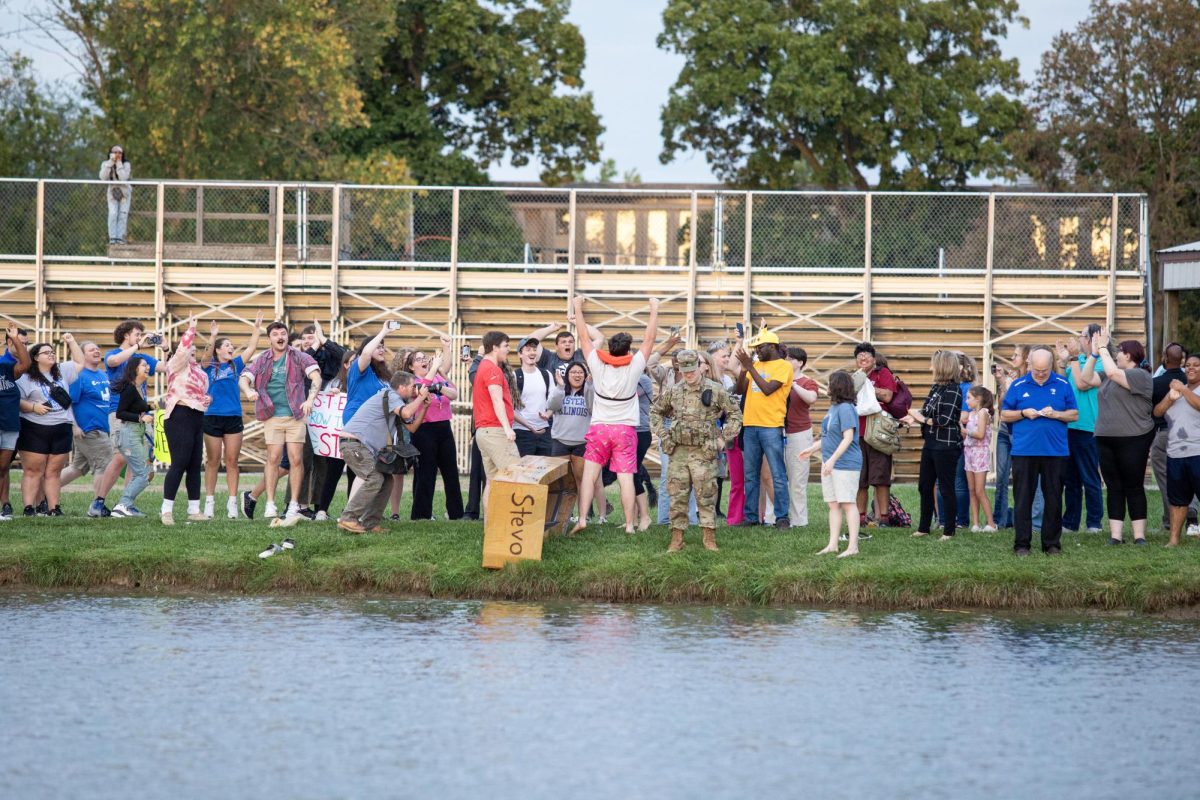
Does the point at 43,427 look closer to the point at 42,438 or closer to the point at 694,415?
the point at 42,438

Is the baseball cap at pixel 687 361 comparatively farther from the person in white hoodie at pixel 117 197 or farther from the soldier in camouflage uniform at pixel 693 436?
the person in white hoodie at pixel 117 197

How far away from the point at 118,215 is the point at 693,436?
16.3m

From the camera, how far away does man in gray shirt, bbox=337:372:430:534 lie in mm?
13992

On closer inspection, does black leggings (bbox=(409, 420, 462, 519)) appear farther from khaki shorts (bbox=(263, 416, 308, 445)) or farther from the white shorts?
the white shorts

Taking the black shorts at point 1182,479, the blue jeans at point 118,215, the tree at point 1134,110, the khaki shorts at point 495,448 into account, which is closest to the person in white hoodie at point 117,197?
the blue jeans at point 118,215

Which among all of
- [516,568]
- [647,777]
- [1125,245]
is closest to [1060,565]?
[516,568]

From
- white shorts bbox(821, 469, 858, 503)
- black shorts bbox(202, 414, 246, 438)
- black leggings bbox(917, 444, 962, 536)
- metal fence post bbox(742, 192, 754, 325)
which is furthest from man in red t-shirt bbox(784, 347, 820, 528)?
metal fence post bbox(742, 192, 754, 325)

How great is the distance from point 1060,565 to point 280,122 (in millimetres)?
24250

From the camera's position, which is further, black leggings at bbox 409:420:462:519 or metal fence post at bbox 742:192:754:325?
metal fence post at bbox 742:192:754:325

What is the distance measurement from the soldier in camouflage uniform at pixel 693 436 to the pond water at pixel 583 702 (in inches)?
56.7

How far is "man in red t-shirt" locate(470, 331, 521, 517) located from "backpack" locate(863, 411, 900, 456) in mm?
3464

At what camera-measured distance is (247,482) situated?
22.2 metres

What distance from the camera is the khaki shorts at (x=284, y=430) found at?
49.3 ft

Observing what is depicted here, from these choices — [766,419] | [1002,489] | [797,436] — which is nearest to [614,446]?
[766,419]
